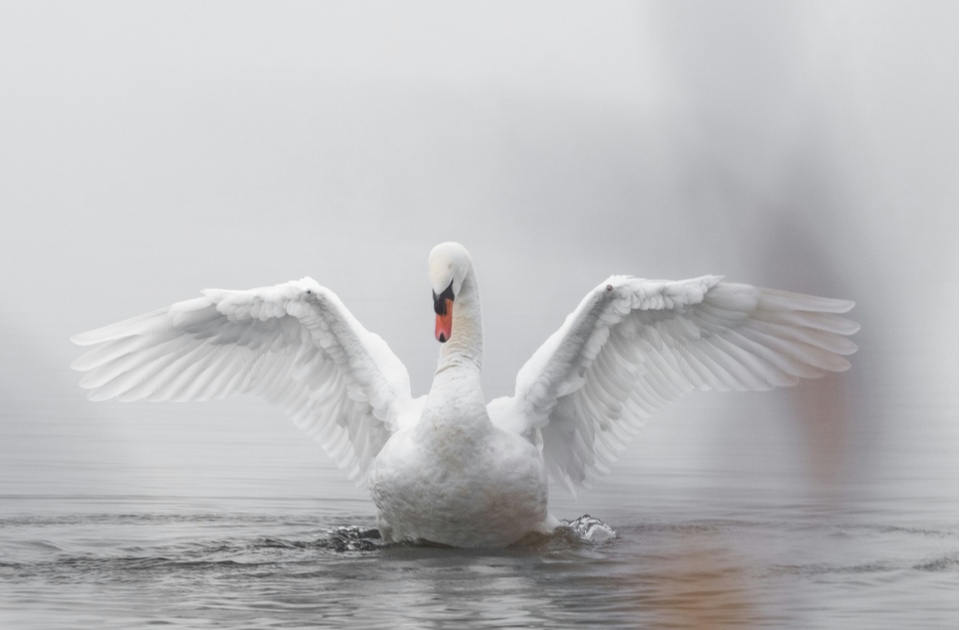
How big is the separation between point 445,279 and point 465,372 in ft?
1.70

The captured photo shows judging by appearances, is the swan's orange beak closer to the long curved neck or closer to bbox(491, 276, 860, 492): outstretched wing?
the long curved neck

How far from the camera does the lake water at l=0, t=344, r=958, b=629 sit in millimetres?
4707

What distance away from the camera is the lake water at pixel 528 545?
4707 millimetres

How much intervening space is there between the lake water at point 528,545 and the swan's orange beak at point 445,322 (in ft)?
3.29

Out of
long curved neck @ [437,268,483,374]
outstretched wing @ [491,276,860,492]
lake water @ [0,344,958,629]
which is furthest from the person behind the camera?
long curved neck @ [437,268,483,374]

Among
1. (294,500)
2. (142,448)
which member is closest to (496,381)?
(294,500)

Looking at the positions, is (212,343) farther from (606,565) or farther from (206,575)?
(606,565)

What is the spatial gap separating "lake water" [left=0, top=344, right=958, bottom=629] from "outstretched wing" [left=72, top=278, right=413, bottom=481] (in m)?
→ 0.40

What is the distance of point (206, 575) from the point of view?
5570mm

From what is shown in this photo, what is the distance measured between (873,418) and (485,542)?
3.48 m

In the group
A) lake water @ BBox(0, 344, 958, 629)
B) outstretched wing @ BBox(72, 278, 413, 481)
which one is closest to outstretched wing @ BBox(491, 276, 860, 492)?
lake water @ BBox(0, 344, 958, 629)

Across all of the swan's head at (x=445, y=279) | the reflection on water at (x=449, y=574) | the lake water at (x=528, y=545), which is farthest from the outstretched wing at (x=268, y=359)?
the swan's head at (x=445, y=279)

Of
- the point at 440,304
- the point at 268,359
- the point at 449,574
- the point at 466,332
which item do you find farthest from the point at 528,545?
the point at 268,359

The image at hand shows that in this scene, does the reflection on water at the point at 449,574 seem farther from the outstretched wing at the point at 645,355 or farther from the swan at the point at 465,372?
the outstretched wing at the point at 645,355
